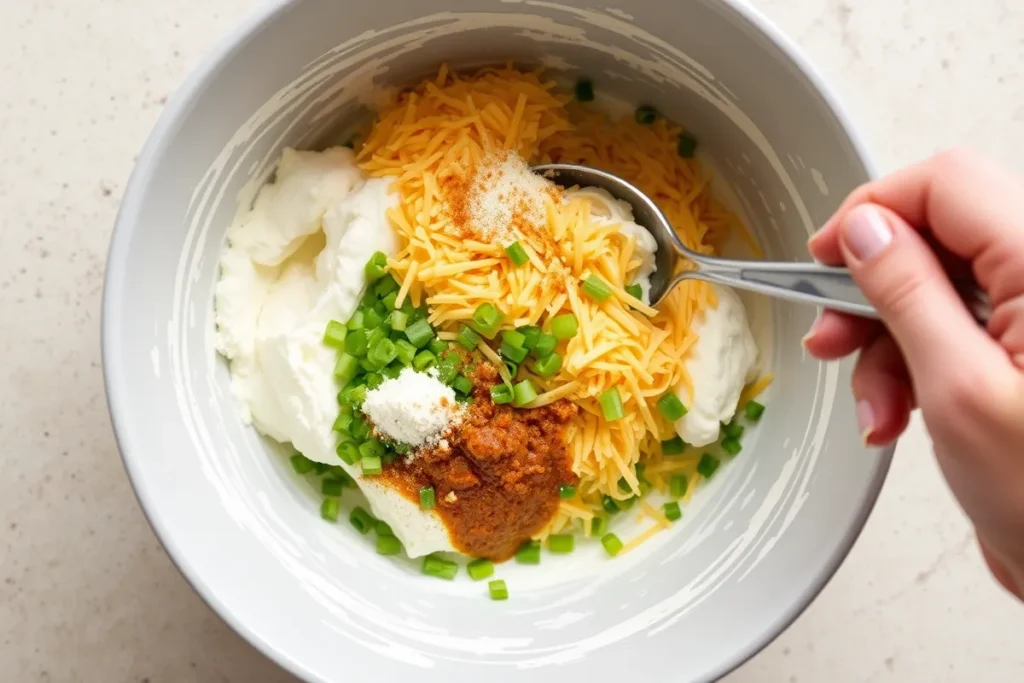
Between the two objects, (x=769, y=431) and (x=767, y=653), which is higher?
(x=769, y=431)

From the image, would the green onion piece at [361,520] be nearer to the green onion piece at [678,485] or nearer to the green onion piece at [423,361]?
the green onion piece at [423,361]

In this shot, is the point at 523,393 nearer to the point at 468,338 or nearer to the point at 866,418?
the point at 468,338

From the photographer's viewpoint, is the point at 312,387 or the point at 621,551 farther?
the point at 621,551

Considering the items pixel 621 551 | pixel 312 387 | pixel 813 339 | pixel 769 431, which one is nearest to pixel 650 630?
pixel 621 551

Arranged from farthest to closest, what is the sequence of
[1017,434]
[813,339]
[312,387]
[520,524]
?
[520,524], [312,387], [813,339], [1017,434]

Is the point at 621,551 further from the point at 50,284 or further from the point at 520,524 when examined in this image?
the point at 50,284

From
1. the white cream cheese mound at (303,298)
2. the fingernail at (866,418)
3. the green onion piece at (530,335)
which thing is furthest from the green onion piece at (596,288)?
the fingernail at (866,418)
